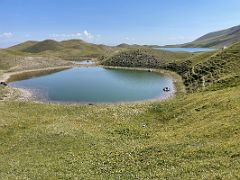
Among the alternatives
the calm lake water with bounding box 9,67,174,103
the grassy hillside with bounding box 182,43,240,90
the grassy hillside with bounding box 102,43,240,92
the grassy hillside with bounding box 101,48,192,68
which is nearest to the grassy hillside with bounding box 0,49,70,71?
the grassy hillside with bounding box 101,48,192,68

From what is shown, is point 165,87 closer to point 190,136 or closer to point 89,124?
point 89,124

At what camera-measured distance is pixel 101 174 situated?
2858 centimetres

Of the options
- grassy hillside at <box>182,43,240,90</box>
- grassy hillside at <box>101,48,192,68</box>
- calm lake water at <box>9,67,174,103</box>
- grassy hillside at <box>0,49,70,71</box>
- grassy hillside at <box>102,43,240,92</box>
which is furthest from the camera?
grassy hillside at <box>101,48,192,68</box>

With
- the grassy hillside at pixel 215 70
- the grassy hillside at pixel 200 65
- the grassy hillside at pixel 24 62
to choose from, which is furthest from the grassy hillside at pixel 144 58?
the grassy hillside at pixel 215 70

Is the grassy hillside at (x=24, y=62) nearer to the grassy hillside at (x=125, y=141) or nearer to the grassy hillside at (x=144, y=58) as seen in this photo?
the grassy hillside at (x=144, y=58)

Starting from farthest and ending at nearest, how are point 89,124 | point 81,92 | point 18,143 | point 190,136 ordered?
point 81,92, point 89,124, point 18,143, point 190,136

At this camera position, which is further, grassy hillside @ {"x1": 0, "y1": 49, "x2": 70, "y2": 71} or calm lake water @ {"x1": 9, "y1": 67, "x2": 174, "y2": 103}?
grassy hillside @ {"x1": 0, "y1": 49, "x2": 70, "y2": 71}

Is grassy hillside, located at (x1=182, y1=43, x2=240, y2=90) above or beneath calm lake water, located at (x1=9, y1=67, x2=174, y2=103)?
above

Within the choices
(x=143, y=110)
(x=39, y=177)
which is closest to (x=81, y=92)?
(x=143, y=110)

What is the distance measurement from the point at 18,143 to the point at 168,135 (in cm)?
1818

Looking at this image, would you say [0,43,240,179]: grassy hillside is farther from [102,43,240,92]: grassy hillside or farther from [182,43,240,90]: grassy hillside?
[182,43,240,90]: grassy hillside

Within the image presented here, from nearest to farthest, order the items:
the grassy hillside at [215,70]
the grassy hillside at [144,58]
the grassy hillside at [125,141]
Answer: the grassy hillside at [125,141] → the grassy hillside at [215,70] → the grassy hillside at [144,58]

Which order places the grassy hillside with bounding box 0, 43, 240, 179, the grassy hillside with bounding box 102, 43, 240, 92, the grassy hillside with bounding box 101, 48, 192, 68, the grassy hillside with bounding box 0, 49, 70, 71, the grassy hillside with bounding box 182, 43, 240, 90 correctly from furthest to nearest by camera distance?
the grassy hillside with bounding box 101, 48, 192, 68 → the grassy hillside with bounding box 0, 49, 70, 71 → the grassy hillside with bounding box 182, 43, 240, 90 → the grassy hillside with bounding box 102, 43, 240, 92 → the grassy hillside with bounding box 0, 43, 240, 179

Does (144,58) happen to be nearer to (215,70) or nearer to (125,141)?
(215,70)
